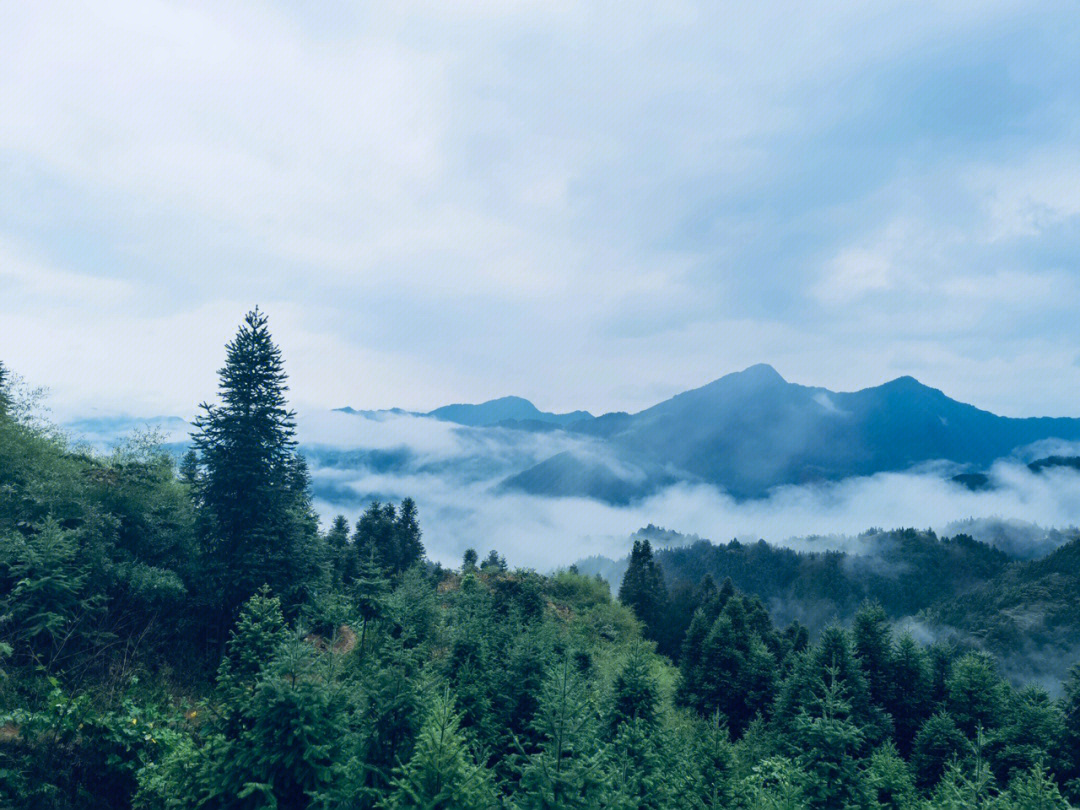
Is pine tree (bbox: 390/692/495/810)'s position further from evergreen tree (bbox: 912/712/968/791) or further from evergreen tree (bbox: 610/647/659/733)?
evergreen tree (bbox: 912/712/968/791)

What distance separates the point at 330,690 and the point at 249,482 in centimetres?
2138

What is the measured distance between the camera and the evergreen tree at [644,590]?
255 ft

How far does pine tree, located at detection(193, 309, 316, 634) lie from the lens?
32.5 m

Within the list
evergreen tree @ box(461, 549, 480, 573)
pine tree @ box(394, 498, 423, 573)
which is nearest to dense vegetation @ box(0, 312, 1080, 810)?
evergreen tree @ box(461, 549, 480, 573)

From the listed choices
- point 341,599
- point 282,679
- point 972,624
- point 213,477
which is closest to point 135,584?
point 213,477

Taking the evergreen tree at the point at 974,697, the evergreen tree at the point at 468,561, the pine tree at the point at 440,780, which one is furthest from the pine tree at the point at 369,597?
the evergreen tree at the point at 468,561

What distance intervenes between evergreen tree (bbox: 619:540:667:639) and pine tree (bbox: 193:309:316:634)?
167 feet

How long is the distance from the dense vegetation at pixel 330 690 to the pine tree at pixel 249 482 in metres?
0.13

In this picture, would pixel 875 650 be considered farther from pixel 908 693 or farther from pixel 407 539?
pixel 407 539

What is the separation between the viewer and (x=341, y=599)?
31031 mm

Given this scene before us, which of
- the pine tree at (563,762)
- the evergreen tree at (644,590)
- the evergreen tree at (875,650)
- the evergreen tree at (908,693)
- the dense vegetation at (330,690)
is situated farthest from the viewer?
the evergreen tree at (644,590)

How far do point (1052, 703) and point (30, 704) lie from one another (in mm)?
45285

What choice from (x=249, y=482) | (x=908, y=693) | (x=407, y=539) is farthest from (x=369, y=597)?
(x=407, y=539)

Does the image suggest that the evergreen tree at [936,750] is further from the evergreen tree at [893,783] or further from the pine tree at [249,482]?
the pine tree at [249,482]
